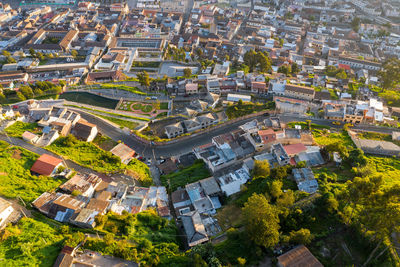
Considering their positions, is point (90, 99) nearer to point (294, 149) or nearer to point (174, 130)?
point (174, 130)

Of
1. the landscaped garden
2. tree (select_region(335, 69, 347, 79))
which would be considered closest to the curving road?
the landscaped garden

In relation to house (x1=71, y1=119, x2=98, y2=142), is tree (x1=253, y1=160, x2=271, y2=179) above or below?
above

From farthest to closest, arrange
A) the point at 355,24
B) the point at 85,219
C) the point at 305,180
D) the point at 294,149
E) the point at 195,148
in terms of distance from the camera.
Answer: the point at 355,24
the point at 195,148
the point at 294,149
the point at 305,180
the point at 85,219

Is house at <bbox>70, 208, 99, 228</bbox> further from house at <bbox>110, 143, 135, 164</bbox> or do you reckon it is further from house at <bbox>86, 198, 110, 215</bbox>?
house at <bbox>110, 143, 135, 164</bbox>

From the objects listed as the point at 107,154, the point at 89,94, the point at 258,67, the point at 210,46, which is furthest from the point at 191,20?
the point at 107,154

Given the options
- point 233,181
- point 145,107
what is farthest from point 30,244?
point 145,107

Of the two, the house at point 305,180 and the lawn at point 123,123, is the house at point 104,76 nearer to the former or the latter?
the lawn at point 123,123

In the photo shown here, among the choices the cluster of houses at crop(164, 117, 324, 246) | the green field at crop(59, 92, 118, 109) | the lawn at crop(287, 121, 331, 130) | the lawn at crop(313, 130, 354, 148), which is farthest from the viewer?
the green field at crop(59, 92, 118, 109)
